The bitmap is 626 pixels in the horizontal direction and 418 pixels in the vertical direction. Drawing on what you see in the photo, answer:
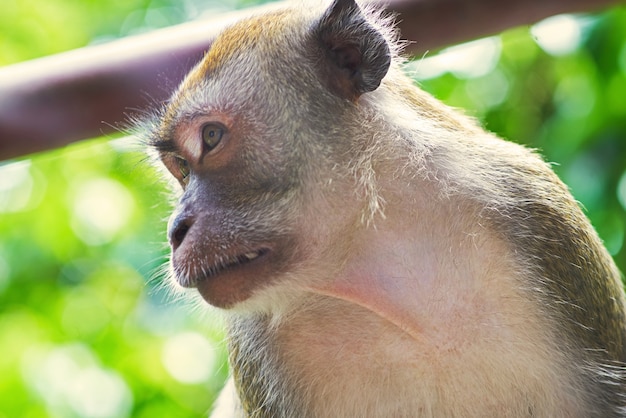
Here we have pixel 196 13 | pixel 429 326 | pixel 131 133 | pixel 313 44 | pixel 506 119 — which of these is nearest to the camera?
pixel 429 326

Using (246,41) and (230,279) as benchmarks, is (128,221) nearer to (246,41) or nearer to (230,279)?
(246,41)

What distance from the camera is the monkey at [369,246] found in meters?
2.55

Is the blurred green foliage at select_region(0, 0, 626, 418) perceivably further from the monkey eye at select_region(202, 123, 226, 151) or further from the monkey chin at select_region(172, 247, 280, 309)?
the monkey chin at select_region(172, 247, 280, 309)

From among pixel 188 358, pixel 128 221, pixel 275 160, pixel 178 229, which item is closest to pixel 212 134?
pixel 275 160

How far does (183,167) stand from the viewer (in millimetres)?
2830

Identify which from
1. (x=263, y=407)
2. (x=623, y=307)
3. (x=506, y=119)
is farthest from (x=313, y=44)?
(x=506, y=119)

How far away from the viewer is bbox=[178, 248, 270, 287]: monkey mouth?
8.21 ft

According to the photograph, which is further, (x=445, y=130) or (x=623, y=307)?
(x=623, y=307)

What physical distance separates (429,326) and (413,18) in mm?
994

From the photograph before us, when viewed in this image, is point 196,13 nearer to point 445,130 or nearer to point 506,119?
point 506,119

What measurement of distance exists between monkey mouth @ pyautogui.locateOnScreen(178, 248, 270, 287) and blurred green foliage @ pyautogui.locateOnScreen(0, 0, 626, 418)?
1908mm

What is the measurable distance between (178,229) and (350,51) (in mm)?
716

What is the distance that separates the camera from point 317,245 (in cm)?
259

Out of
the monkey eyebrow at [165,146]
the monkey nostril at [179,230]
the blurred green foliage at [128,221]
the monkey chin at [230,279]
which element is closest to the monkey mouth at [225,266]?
the monkey chin at [230,279]
